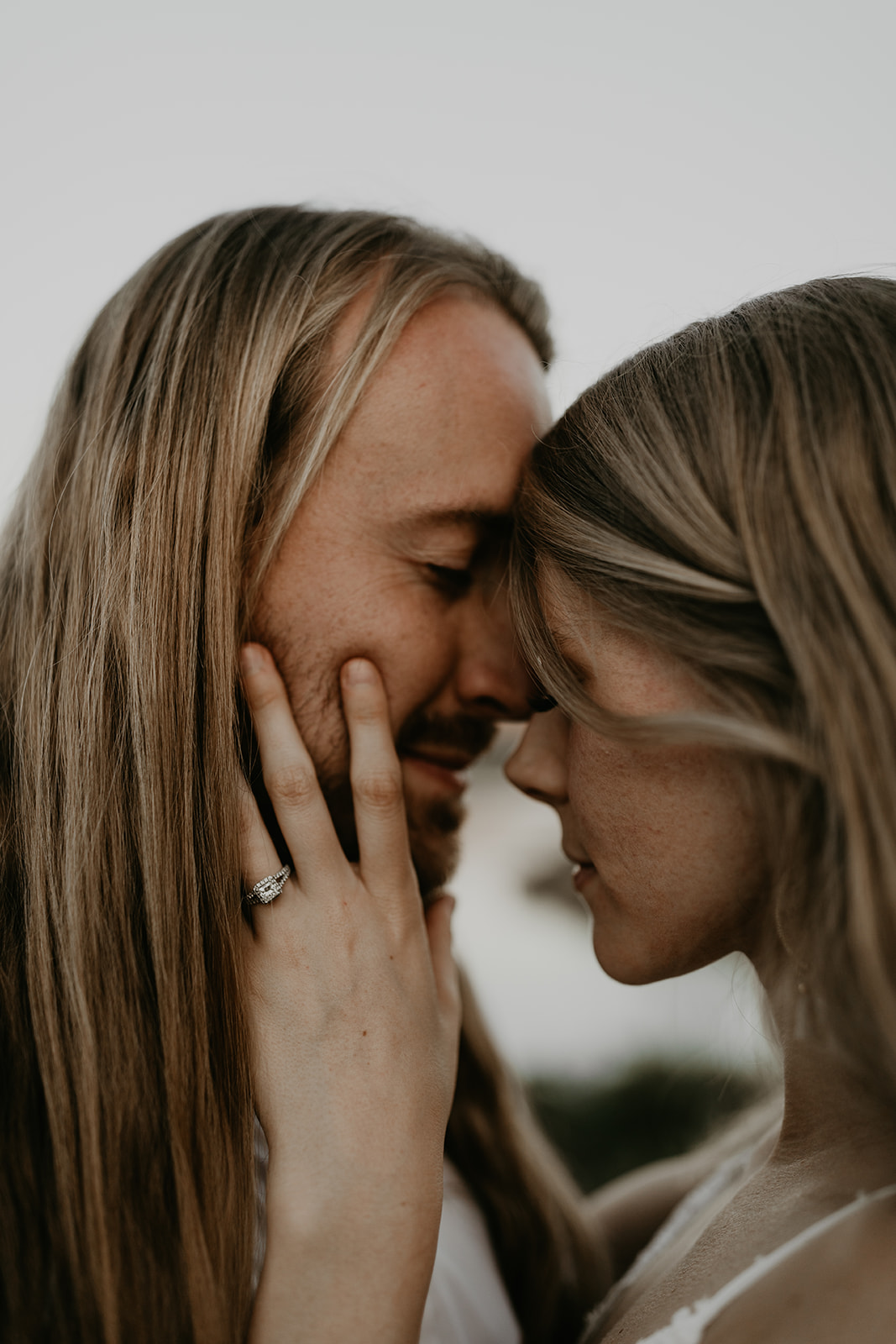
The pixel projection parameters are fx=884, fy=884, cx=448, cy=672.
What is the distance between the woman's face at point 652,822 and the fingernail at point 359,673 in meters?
0.39

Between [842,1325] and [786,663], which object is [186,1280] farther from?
[786,663]

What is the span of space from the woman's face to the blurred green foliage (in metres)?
2.55

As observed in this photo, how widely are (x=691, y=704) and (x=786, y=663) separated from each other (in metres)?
0.16

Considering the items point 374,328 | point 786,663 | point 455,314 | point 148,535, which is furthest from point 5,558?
point 786,663

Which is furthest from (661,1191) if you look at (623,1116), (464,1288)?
(623,1116)

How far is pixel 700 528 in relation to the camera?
1166 millimetres

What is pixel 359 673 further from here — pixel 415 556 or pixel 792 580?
pixel 792 580

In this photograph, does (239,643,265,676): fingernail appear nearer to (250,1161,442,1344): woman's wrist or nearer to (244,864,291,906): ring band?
(244,864,291,906): ring band

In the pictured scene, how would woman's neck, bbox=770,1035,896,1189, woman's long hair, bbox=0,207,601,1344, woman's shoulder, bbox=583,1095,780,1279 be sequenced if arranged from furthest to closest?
woman's shoulder, bbox=583,1095,780,1279 < woman's long hair, bbox=0,207,601,1344 < woman's neck, bbox=770,1035,896,1189

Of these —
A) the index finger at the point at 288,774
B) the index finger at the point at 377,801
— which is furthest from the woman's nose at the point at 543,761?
the index finger at the point at 288,774

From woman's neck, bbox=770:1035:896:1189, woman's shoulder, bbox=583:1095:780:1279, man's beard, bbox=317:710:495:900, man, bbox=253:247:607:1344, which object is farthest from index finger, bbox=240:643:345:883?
woman's shoulder, bbox=583:1095:780:1279

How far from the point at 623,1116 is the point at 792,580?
353 cm

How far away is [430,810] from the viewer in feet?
6.19

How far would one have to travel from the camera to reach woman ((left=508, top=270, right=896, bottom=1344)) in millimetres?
1030
